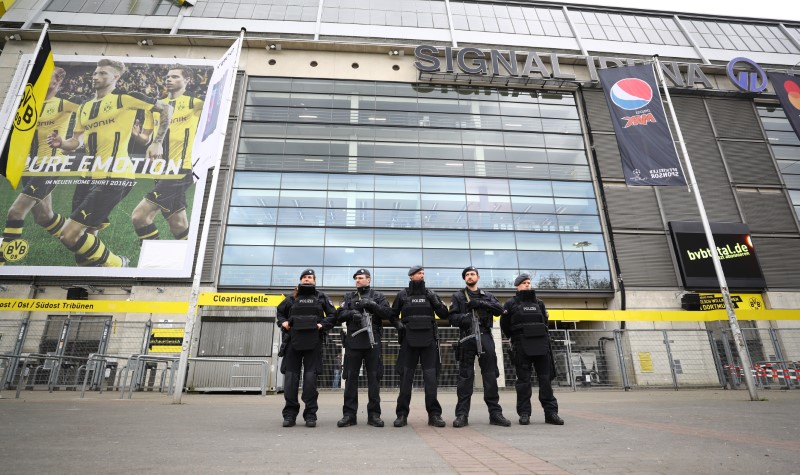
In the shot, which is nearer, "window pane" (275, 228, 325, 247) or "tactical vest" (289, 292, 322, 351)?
"tactical vest" (289, 292, 322, 351)

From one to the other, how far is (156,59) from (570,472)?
2425cm

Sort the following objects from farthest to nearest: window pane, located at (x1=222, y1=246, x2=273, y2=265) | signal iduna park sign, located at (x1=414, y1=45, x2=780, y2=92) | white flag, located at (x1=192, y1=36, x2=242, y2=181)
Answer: signal iduna park sign, located at (x1=414, y1=45, x2=780, y2=92)
window pane, located at (x1=222, y1=246, x2=273, y2=265)
white flag, located at (x1=192, y1=36, x2=242, y2=181)

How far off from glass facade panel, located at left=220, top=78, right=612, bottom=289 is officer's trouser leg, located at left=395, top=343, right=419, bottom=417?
1137 cm

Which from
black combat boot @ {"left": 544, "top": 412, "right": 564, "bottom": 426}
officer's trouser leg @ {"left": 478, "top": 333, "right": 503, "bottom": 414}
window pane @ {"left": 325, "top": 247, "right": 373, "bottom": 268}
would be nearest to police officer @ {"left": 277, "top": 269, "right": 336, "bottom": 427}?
officer's trouser leg @ {"left": 478, "top": 333, "right": 503, "bottom": 414}

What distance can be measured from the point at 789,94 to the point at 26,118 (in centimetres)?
2407

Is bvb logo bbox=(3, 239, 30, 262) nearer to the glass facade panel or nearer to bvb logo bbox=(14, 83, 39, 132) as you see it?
bvb logo bbox=(14, 83, 39, 132)

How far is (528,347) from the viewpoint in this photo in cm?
514

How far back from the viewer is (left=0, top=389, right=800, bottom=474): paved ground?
261cm

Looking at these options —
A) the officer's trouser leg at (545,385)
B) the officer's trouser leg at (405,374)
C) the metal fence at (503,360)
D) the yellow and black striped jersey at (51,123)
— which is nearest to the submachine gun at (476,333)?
the officer's trouser leg at (405,374)

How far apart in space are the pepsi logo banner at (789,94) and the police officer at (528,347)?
14.8 metres

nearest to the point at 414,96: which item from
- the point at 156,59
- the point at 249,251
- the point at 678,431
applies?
the point at 249,251

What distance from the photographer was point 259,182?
18.2 meters

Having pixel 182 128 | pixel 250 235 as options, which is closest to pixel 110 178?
pixel 182 128

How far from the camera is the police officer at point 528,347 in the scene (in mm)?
5039
